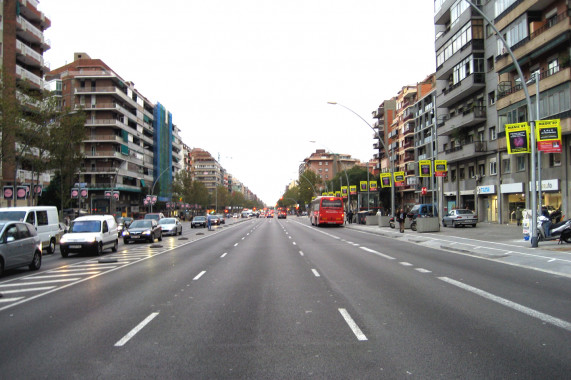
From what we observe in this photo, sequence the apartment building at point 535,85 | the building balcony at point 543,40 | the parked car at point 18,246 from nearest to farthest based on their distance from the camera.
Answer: the parked car at point 18,246 → the building balcony at point 543,40 → the apartment building at point 535,85

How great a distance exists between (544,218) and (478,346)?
57.0ft

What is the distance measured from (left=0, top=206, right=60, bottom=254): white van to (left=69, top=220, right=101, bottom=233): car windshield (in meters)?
1.71

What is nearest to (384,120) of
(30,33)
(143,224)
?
(30,33)

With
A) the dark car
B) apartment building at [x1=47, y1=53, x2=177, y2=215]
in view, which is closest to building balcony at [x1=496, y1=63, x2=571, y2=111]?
the dark car

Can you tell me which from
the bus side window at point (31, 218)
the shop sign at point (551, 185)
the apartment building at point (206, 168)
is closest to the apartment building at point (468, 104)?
the shop sign at point (551, 185)

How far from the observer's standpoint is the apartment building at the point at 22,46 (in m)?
41.2

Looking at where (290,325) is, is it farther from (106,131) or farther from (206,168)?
(206,168)

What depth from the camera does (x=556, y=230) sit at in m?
19.2

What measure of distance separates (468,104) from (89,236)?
41339 millimetres

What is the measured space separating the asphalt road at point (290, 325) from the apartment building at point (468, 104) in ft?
112

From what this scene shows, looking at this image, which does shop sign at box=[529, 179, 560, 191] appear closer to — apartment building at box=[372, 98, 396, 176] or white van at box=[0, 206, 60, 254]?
white van at box=[0, 206, 60, 254]

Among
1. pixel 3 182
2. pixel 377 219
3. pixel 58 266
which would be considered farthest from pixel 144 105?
pixel 58 266

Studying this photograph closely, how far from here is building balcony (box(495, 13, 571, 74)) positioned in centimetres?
2961

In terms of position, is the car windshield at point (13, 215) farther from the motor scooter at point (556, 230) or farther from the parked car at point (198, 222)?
the parked car at point (198, 222)
